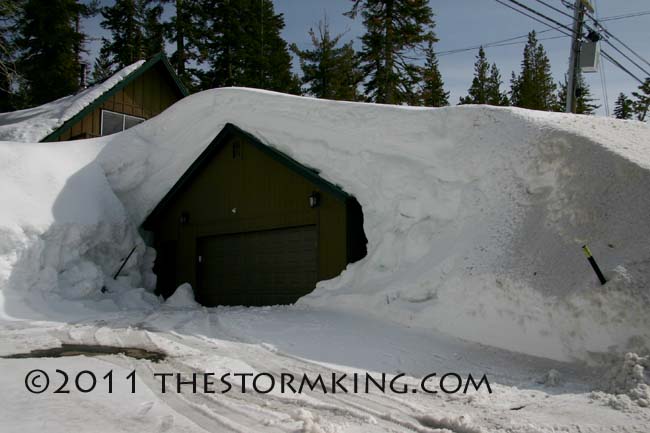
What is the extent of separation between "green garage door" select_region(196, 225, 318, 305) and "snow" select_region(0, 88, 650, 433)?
0.78m

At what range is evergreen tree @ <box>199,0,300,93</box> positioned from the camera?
28547 millimetres

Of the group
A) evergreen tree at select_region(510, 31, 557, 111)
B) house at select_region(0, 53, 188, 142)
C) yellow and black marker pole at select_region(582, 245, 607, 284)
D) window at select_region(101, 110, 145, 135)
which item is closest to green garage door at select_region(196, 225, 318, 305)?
yellow and black marker pole at select_region(582, 245, 607, 284)

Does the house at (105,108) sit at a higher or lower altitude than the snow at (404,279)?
higher

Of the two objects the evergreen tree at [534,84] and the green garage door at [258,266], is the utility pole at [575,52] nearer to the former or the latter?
the green garage door at [258,266]

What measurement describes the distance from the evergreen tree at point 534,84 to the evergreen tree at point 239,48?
1750 centimetres

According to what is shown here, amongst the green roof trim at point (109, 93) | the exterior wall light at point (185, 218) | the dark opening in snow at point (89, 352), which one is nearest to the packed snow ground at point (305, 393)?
the dark opening in snow at point (89, 352)

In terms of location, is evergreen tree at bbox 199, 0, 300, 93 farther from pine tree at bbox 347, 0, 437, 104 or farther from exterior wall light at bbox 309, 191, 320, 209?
exterior wall light at bbox 309, 191, 320, 209

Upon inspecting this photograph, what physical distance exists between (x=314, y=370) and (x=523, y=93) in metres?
36.9

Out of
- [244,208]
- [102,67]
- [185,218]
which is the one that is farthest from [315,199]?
[102,67]

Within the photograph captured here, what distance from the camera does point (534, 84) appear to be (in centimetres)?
3775

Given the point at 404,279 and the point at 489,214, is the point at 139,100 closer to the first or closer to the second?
→ the point at 404,279

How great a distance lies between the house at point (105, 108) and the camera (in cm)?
1755

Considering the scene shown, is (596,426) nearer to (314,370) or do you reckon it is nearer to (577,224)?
(314,370)

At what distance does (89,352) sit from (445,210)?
20.7 ft
